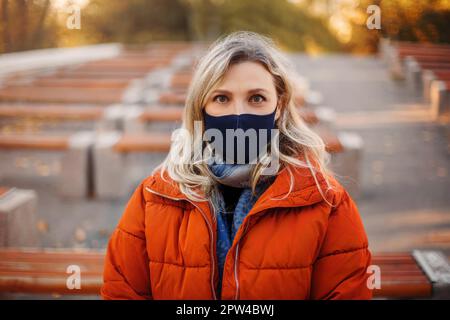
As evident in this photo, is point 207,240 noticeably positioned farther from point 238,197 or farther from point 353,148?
point 353,148

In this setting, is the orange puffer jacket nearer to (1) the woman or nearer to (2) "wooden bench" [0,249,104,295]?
(1) the woman

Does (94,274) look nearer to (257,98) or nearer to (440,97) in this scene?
(257,98)

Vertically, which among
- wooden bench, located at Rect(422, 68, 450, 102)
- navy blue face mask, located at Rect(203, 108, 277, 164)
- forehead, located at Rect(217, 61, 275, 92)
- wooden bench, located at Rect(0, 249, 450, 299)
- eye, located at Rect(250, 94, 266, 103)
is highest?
Answer: wooden bench, located at Rect(422, 68, 450, 102)

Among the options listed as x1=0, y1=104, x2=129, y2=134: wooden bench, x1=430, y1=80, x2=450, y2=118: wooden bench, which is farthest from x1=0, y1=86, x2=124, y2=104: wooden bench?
x1=430, y1=80, x2=450, y2=118: wooden bench

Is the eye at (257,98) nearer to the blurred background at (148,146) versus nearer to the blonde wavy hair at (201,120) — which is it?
the blonde wavy hair at (201,120)

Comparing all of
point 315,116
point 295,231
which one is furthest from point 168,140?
point 295,231

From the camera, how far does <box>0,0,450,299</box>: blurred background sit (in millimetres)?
2418

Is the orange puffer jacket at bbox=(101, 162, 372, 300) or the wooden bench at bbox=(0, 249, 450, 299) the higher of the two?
the orange puffer jacket at bbox=(101, 162, 372, 300)

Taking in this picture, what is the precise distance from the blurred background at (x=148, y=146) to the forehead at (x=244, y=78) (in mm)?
384

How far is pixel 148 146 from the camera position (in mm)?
3893

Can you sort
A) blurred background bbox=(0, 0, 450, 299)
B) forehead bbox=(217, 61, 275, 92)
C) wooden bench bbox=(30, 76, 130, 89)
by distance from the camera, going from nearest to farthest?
forehead bbox=(217, 61, 275, 92), blurred background bbox=(0, 0, 450, 299), wooden bench bbox=(30, 76, 130, 89)

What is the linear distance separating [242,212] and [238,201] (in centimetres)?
7

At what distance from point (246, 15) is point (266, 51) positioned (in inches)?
493

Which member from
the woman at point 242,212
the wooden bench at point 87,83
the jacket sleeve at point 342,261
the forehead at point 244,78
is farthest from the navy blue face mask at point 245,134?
the wooden bench at point 87,83
